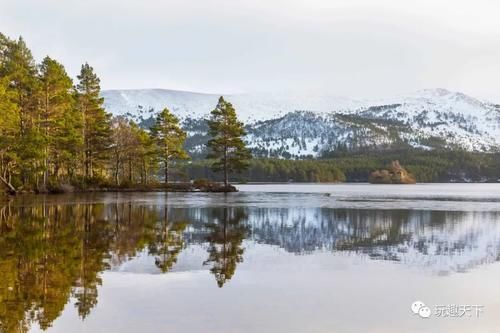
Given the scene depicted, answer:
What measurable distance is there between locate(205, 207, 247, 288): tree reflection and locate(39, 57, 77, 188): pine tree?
33.7 m

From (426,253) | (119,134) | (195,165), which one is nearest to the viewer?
(426,253)

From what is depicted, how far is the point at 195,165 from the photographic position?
19838 cm

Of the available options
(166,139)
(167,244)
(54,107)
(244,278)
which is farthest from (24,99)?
(244,278)

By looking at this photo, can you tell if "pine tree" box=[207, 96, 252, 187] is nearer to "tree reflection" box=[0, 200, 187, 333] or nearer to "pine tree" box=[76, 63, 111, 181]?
"pine tree" box=[76, 63, 111, 181]

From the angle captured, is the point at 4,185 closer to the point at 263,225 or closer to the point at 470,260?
the point at 263,225

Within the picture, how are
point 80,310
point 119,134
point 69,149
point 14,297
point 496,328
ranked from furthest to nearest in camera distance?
point 119,134 < point 69,149 < point 14,297 < point 80,310 < point 496,328

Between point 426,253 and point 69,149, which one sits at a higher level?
point 69,149

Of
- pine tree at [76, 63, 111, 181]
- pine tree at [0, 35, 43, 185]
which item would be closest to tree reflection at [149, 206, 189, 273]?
pine tree at [0, 35, 43, 185]

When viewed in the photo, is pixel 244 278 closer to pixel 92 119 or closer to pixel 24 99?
pixel 24 99

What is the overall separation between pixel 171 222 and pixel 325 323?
1943 cm

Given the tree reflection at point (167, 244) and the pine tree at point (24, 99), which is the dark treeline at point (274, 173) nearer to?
the pine tree at point (24, 99)

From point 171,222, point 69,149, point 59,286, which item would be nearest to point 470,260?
point 59,286

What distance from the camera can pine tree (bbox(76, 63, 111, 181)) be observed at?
7406 cm

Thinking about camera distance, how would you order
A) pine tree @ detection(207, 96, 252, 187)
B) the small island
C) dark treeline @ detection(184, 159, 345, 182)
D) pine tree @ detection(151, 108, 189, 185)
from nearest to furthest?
pine tree @ detection(207, 96, 252, 187) → pine tree @ detection(151, 108, 189, 185) → the small island → dark treeline @ detection(184, 159, 345, 182)
